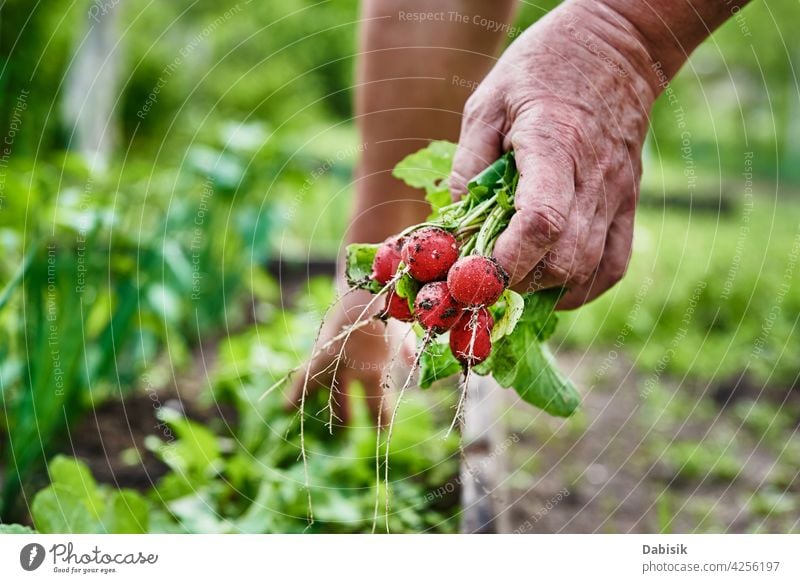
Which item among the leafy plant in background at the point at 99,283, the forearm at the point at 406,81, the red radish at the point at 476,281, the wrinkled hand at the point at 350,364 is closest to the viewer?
the red radish at the point at 476,281

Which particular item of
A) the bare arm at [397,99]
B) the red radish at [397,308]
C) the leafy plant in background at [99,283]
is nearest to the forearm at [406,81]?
the bare arm at [397,99]

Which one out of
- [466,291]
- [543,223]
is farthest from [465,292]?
[543,223]

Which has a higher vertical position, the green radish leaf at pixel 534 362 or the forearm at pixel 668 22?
the forearm at pixel 668 22

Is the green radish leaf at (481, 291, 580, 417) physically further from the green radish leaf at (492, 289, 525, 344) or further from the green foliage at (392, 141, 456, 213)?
the green foliage at (392, 141, 456, 213)

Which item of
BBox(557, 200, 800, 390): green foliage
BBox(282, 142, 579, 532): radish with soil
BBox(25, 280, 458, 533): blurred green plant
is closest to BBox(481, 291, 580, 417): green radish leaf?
BBox(282, 142, 579, 532): radish with soil

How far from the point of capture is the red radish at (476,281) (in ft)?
2.37

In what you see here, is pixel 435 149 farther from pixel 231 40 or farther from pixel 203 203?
pixel 231 40

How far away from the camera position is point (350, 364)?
1.46 meters

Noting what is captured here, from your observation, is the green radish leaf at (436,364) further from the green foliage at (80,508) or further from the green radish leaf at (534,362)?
the green foliage at (80,508)

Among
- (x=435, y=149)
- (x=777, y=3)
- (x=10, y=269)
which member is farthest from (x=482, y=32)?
(x=777, y=3)

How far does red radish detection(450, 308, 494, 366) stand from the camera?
740 millimetres

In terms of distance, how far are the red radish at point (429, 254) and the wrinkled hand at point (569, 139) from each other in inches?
2.0

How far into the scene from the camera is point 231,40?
519 cm
